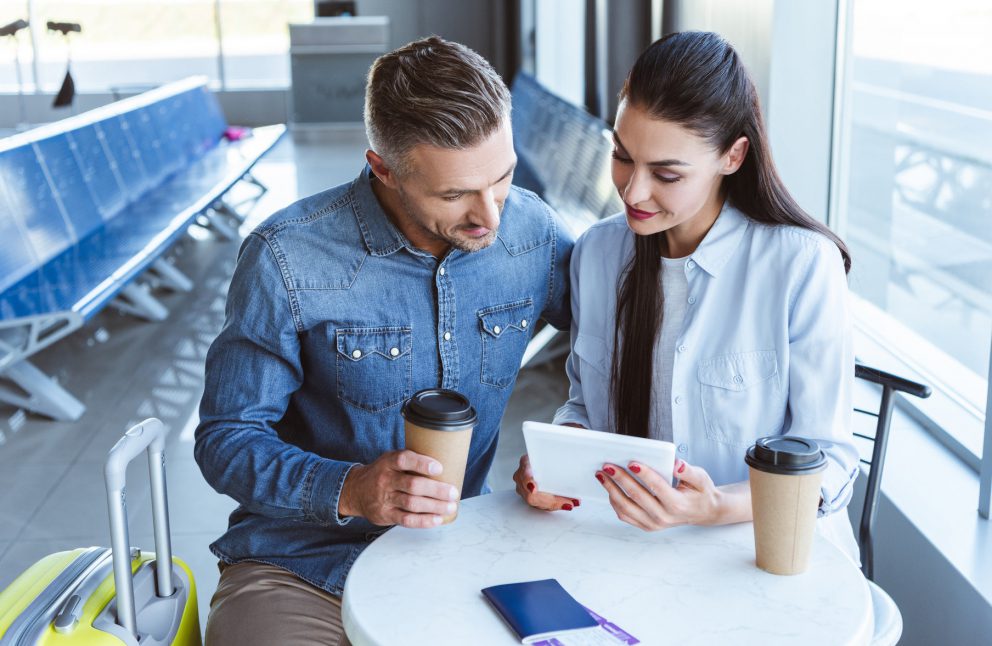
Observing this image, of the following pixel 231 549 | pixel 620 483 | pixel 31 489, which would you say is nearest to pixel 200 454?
pixel 231 549

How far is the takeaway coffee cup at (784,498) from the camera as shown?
1306mm

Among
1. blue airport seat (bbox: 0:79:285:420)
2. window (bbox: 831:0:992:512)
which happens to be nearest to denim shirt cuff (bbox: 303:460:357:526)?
window (bbox: 831:0:992:512)

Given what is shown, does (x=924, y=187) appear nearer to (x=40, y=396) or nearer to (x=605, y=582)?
(x=605, y=582)

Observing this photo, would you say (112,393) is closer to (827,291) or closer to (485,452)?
(485,452)

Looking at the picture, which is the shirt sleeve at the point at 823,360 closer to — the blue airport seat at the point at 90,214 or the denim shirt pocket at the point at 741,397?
the denim shirt pocket at the point at 741,397

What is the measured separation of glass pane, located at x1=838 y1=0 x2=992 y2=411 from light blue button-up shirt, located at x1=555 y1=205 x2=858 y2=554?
0.76 m

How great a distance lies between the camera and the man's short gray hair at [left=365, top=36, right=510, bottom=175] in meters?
1.64

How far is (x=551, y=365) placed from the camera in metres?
4.62

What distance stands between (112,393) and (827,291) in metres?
3.48

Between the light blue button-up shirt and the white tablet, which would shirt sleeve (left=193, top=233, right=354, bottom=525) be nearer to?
the white tablet

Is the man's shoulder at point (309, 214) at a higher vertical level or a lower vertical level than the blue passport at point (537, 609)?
higher

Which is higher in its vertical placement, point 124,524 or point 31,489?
point 124,524

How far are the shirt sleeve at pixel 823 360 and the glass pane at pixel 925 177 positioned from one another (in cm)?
77

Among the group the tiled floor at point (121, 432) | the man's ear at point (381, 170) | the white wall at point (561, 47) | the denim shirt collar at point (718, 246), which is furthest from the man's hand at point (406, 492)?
the white wall at point (561, 47)
